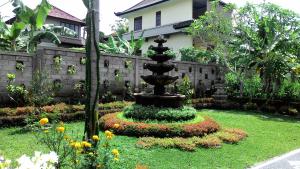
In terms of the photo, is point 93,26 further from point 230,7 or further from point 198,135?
point 230,7

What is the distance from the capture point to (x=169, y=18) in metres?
27.5

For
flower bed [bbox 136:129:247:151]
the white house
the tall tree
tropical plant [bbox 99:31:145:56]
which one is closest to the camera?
the tall tree

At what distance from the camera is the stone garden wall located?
11703mm

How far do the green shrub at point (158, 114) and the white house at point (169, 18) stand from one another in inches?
575

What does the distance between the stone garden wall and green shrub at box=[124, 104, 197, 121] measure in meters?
3.74

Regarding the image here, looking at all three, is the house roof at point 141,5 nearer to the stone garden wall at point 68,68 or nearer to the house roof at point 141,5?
the house roof at point 141,5

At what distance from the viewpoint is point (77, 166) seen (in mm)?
4770

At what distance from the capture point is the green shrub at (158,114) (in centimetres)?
1068

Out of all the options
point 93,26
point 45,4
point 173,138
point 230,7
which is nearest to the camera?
point 45,4

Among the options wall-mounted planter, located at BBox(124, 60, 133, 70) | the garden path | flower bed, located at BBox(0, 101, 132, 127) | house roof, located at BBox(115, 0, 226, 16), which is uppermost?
house roof, located at BBox(115, 0, 226, 16)

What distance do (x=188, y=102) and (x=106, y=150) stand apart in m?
12.1

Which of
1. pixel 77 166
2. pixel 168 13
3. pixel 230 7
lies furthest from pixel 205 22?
pixel 77 166

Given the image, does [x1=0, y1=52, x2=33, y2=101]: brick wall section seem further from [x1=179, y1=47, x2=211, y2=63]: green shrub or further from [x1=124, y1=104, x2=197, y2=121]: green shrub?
[x1=179, y1=47, x2=211, y2=63]: green shrub


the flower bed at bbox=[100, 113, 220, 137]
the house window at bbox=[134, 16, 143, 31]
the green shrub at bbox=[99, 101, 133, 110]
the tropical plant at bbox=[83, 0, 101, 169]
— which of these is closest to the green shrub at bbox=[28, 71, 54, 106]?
the green shrub at bbox=[99, 101, 133, 110]
